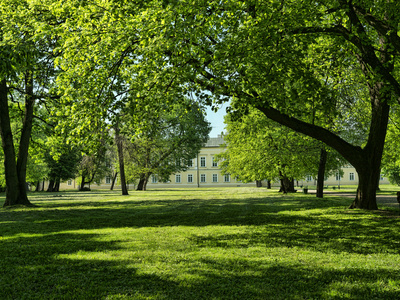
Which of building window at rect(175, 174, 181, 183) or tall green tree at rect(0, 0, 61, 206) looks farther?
building window at rect(175, 174, 181, 183)

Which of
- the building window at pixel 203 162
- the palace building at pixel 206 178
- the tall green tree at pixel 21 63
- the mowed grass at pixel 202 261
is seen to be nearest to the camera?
the mowed grass at pixel 202 261

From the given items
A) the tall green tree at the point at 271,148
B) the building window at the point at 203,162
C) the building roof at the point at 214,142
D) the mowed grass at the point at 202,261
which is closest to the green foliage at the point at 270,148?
the tall green tree at the point at 271,148

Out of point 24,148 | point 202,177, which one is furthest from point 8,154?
point 202,177

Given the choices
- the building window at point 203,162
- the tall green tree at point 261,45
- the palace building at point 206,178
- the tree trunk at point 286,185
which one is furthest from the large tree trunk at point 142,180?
the building window at point 203,162

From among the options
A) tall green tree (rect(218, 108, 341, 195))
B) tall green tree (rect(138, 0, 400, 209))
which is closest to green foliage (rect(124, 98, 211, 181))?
tall green tree (rect(218, 108, 341, 195))

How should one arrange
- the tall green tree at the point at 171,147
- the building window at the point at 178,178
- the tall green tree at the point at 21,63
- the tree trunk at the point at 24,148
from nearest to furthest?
the tall green tree at the point at 21,63
the tree trunk at the point at 24,148
the tall green tree at the point at 171,147
the building window at the point at 178,178

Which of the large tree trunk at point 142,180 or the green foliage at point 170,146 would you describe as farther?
the large tree trunk at point 142,180

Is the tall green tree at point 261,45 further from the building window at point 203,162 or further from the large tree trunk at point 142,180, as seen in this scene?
the building window at point 203,162

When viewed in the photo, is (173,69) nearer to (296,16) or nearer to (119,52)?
(119,52)

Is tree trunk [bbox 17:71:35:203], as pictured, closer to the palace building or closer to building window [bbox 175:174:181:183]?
the palace building

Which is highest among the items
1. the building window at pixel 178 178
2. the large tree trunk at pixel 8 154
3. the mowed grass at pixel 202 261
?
the large tree trunk at pixel 8 154

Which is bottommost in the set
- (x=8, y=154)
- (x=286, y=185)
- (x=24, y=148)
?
(x=286, y=185)

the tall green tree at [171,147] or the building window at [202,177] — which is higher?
the tall green tree at [171,147]

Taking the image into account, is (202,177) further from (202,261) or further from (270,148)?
(202,261)
